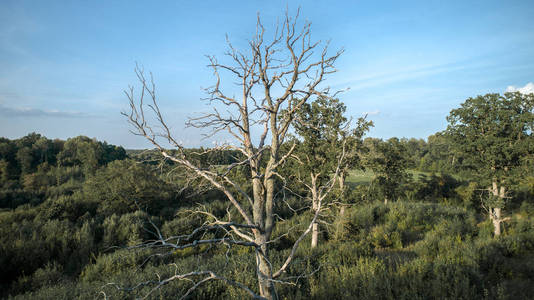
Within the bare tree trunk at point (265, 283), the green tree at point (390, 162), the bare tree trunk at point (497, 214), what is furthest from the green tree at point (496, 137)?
the bare tree trunk at point (265, 283)

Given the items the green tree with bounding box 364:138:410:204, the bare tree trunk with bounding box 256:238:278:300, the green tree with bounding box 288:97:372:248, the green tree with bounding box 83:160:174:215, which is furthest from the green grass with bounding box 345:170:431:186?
the green tree with bounding box 83:160:174:215

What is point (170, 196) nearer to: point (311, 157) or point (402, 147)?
point (311, 157)

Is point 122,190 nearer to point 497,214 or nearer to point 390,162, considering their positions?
point 390,162

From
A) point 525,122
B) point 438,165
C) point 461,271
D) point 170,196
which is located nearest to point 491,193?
point 525,122

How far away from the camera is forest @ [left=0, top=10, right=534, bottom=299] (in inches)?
135

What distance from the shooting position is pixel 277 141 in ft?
11.2

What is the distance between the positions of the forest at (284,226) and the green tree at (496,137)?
0.07 meters

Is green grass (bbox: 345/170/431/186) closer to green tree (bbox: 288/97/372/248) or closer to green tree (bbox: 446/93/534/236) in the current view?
green tree (bbox: 288/97/372/248)

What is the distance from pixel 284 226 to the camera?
50.1 feet

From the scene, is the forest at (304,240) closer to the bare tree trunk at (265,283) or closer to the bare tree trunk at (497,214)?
the bare tree trunk at (497,214)

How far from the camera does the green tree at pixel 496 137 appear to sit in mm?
12836

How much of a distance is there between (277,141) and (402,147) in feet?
55.3

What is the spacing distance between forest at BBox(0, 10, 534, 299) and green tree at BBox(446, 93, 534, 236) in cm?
7

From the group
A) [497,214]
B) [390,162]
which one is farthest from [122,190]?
[497,214]
